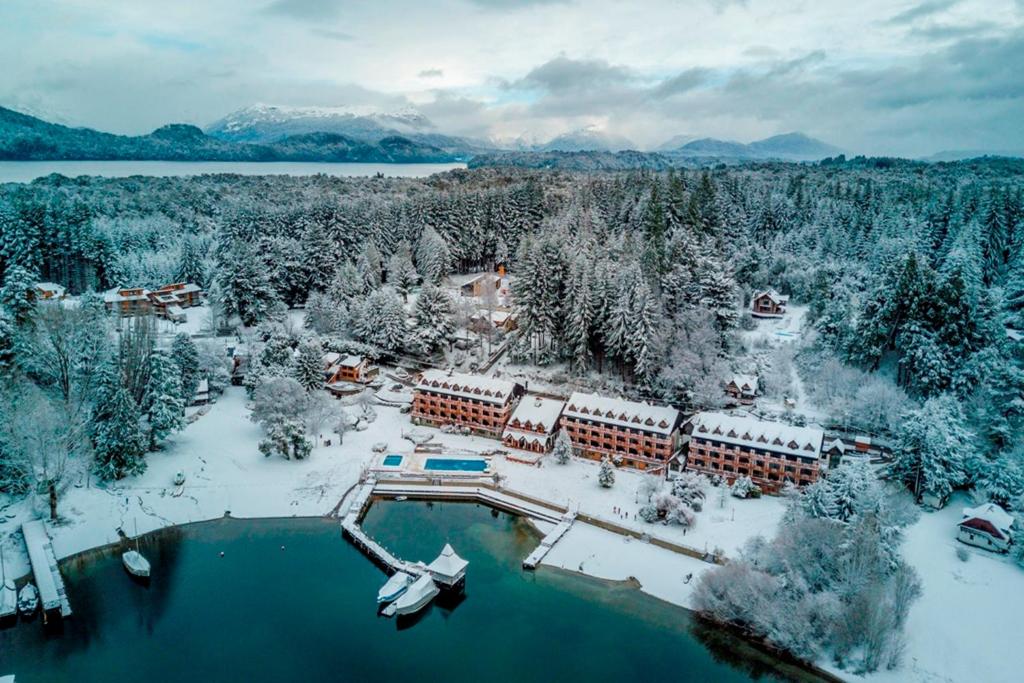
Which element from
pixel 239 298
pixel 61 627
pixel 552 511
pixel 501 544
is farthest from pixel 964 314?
pixel 239 298

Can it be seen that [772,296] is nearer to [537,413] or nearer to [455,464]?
[537,413]

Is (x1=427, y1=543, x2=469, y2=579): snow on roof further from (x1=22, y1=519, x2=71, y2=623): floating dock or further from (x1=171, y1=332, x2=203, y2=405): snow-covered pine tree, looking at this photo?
(x1=171, y1=332, x2=203, y2=405): snow-covered pine tree

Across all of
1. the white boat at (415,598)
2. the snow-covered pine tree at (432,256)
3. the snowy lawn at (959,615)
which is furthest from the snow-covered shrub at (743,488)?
the snow-covered pine tree at (432,256)

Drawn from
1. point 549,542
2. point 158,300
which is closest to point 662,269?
point 549,542

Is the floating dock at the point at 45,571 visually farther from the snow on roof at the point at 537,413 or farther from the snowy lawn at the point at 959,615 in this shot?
the snowy lawn at the point at 959,615

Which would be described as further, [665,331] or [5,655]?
[665,331]

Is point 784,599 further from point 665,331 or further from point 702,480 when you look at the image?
point 665,331
